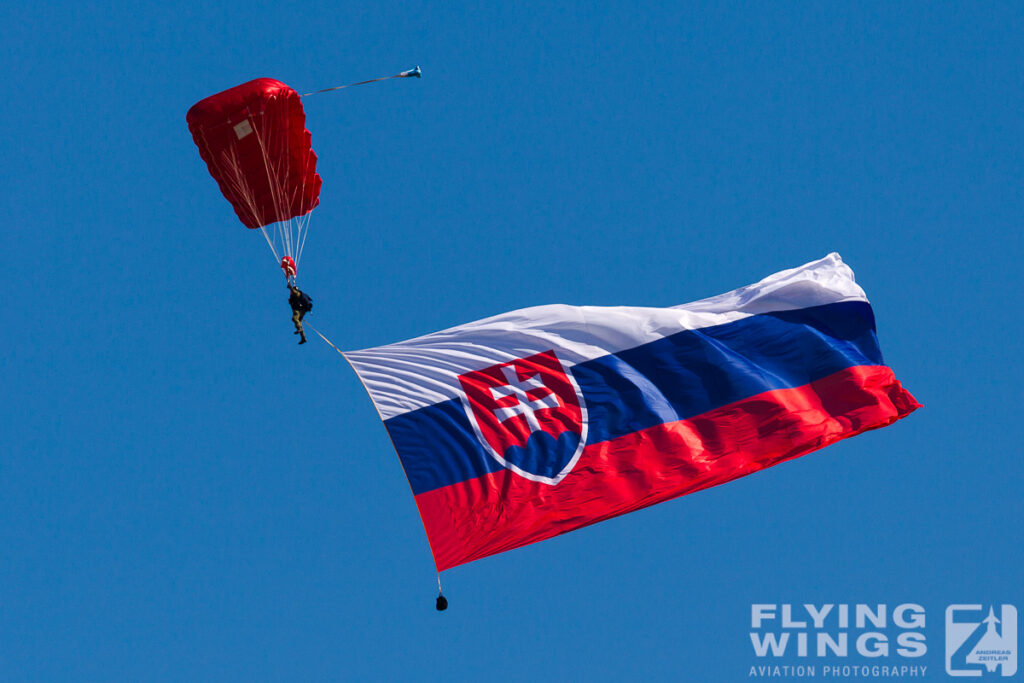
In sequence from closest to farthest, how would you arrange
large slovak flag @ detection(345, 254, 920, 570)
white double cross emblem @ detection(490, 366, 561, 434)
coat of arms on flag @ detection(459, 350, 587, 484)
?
large slovak flag @ detection(345, 254, 920, 570) < coat of arms on flag @ detection(459, 350, 587, 484) < white double cross emblem @ detection(490, 366, 561, 434)

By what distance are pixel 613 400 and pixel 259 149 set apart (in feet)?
19.8

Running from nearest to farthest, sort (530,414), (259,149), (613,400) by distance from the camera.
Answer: (530,414)
(613,400)
(259,149)

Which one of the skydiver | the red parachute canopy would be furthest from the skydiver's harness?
the red parachute canopy

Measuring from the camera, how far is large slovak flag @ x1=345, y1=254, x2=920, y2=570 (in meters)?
17.8

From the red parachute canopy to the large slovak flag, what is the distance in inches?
118

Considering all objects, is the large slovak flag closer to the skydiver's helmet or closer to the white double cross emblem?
the white double cross emblem

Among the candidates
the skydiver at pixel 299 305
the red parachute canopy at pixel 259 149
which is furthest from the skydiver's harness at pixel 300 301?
the red parachute canopy at pixel 259 149

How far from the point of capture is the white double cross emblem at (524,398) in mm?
18500

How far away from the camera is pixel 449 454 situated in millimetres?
17938

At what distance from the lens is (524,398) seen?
736 inches

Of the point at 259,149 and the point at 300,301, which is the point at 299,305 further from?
the point at 259,149

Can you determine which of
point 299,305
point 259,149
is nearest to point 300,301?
point 299,305

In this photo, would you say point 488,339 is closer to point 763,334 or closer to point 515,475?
point 515,475

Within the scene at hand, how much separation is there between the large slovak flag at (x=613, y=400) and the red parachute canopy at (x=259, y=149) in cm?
300
